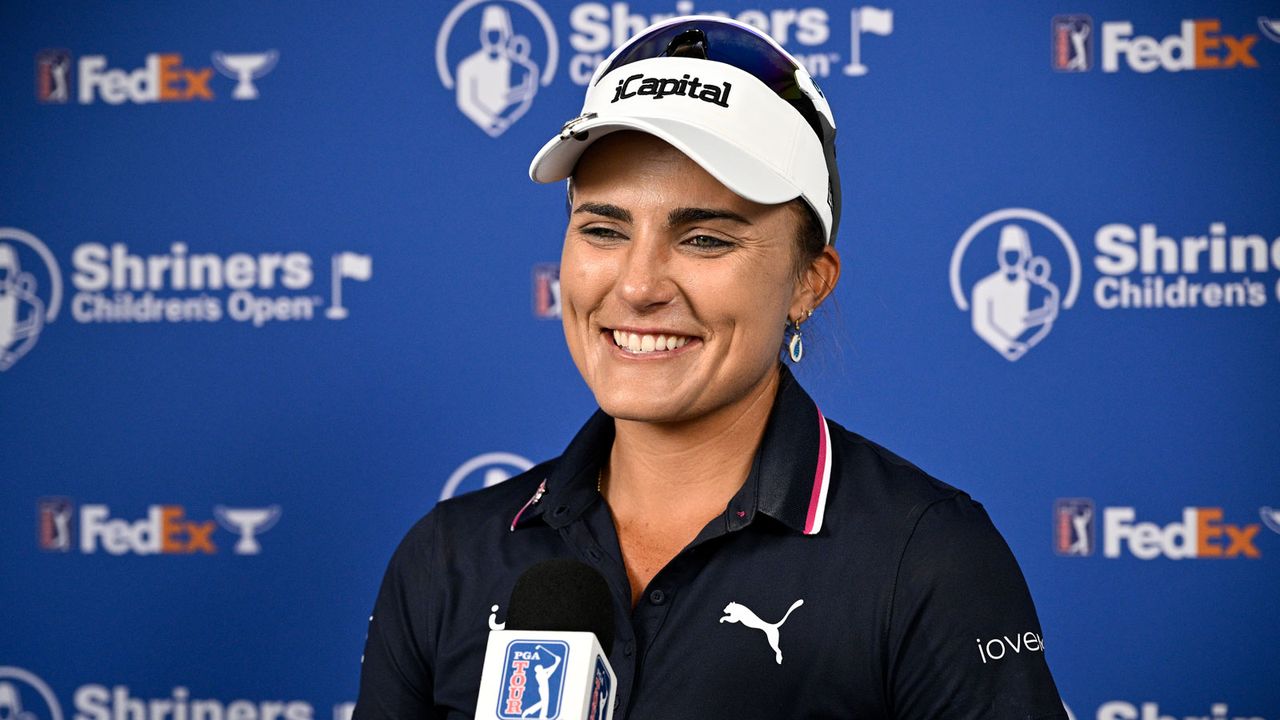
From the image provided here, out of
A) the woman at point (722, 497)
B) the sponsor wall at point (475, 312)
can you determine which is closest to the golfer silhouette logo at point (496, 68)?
the sponsor wall at point (475, 312)

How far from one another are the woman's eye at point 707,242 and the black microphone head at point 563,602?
0.34 metres

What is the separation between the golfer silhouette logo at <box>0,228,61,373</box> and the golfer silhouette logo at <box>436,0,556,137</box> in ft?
2.59

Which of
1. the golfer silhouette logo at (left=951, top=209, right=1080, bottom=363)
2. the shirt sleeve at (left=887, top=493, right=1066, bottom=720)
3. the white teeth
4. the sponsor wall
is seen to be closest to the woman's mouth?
the white teeth

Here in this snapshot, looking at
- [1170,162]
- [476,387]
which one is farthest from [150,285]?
[1170,162]

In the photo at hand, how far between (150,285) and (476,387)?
2.02 ft

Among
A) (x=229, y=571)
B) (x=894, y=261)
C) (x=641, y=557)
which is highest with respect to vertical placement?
(x=894, y=261)

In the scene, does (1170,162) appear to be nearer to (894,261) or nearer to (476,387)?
(894,261)

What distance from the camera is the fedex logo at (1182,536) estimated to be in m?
2.01

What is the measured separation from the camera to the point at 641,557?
1164mm

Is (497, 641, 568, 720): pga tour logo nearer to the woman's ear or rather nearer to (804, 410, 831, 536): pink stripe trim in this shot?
(804, 410, 831, 536): pink stripe trim

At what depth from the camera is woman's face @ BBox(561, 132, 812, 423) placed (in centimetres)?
108

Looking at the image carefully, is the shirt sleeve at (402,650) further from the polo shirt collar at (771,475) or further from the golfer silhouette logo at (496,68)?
the golfer silhouette logo at (496,68)

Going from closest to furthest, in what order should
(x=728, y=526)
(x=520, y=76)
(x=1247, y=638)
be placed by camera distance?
1. (x=728, y=526)
2. (x=1247, y=638)
3. (x=520, y=76)

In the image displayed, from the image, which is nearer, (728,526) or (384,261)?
(728,526)
